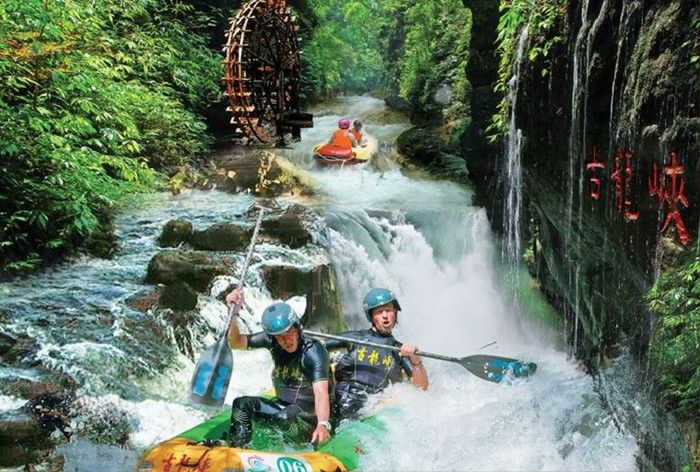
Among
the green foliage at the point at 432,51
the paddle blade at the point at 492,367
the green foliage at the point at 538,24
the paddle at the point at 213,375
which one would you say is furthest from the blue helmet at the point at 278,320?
the green foliage at the point at 432,51

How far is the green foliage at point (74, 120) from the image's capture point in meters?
7.14

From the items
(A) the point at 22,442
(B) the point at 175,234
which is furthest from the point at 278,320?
(B) the point at 175,234

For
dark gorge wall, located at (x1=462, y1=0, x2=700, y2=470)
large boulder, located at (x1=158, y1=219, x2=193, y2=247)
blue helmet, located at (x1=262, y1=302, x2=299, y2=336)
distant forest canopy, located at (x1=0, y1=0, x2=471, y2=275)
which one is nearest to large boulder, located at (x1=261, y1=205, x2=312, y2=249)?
large boulder, located at (x1=158, y1=219, x2=193, y2=247)

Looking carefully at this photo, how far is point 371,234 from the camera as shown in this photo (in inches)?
328

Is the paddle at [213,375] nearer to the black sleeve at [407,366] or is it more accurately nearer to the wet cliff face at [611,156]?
the black sleeve at [407,366]

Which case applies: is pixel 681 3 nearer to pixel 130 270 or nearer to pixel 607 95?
pixel 607 95

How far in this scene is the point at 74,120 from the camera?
25.4 feet

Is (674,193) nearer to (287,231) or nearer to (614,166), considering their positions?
(614,166)

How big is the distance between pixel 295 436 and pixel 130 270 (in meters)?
3.55

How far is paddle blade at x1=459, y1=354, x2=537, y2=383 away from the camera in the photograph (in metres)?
5.14

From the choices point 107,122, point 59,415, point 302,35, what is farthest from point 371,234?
point 302,35

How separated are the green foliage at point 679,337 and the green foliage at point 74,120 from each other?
5.37 m

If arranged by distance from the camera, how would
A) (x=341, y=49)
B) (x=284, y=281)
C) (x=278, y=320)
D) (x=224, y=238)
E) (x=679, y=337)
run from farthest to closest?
(x=341, y=49) → (x=224, y=238) → (x=284, y=281) → (x=278, y=320) → (x=679, y=337)

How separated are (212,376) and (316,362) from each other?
30.5 inches
